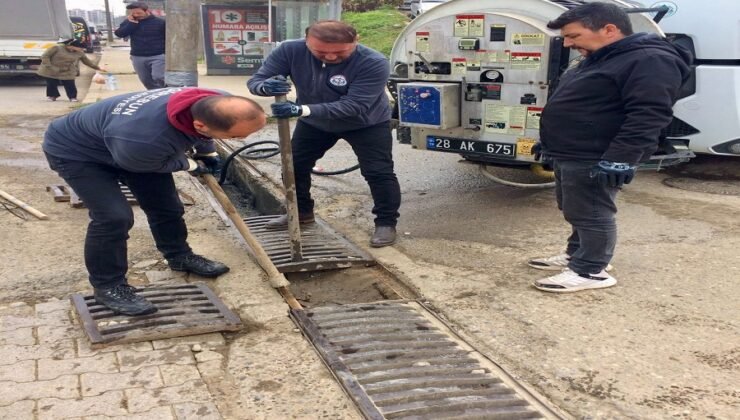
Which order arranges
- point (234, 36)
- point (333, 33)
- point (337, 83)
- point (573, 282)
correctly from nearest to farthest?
1. point (573, 282)
2. point (333, 33)
3. point (337, 83)
4. point (234, 36)

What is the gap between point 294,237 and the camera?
14.2 feet

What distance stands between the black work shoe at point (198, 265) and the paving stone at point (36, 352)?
40.1 inches

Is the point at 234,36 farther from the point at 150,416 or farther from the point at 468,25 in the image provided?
the point at 150,416

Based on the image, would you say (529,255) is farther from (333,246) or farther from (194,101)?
(194,101)

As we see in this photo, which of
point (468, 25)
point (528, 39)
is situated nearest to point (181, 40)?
point (468, 25)

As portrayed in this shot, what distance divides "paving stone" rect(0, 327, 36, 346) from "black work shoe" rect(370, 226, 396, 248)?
226cm

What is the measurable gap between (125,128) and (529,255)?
268 cm

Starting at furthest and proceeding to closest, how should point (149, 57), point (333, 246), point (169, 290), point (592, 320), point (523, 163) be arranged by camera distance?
1. point (149, 57)
2. point (523, 163)
3. point (333, 246)
4. point (169, 290)
5. point (592, 320)

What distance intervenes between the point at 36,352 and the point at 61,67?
34.3 ft

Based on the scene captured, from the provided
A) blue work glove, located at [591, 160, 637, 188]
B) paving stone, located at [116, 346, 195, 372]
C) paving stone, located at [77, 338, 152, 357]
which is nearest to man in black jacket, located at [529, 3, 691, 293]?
blue work glove, located at [591, 160, 637, 188]

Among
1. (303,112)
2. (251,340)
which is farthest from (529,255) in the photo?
(251,340)

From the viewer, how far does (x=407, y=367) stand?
303 centimetres

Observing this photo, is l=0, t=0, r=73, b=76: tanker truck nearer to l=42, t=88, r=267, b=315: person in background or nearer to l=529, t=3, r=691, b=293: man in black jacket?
l=42, t=88, r=267, b=315: person in background

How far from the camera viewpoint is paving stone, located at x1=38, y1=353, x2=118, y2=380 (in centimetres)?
287
